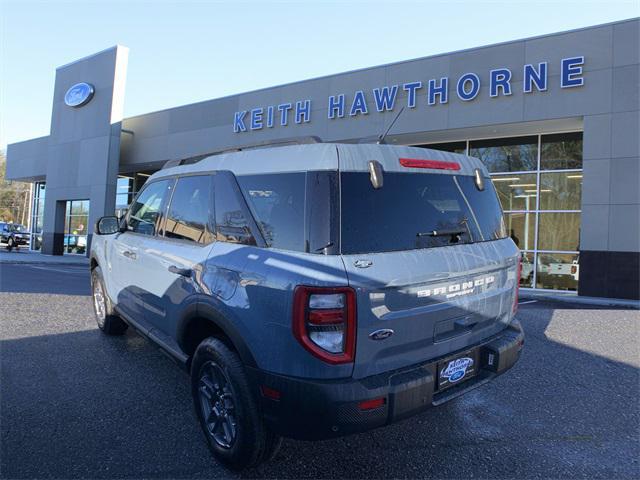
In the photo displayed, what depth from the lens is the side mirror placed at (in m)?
4.69

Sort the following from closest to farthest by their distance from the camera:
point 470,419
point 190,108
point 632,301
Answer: point 470,419 → point 632,301 → point 190,108

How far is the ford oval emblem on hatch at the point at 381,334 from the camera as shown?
7.42ft

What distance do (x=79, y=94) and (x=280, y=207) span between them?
23460 mm

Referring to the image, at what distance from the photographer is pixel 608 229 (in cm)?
1095

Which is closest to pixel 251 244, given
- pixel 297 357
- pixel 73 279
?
pixel 297 357

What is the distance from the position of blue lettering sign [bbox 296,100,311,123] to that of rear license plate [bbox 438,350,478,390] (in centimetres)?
1371

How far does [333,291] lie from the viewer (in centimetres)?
218

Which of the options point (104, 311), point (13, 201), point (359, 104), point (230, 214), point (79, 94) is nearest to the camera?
point (230, 214)

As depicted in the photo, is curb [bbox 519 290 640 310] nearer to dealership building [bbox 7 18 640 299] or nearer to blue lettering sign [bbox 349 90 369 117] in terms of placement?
dealership building [bbox 7 18 640 299]

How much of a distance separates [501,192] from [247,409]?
13.2m

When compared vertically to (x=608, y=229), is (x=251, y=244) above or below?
below

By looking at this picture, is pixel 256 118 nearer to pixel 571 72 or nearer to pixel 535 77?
pixel 535 77

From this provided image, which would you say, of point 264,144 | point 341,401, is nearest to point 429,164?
point 264,144

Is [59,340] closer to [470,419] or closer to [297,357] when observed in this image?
[297,357]
